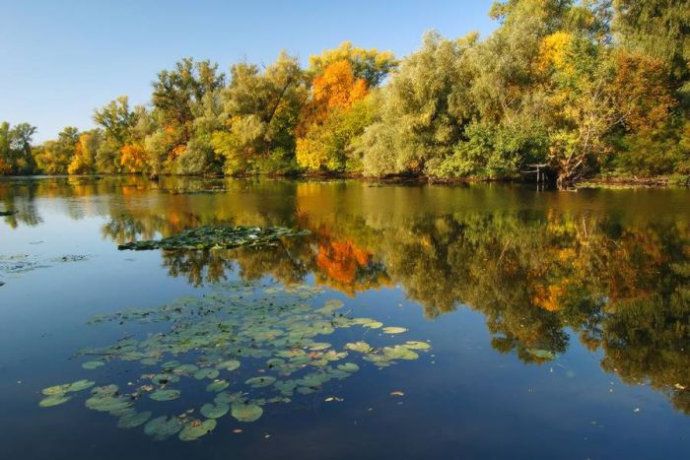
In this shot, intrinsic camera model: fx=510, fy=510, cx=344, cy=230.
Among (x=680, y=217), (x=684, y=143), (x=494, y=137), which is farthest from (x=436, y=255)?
(x=684, y=143)

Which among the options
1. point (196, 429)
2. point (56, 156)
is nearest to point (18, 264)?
point (196, 429)

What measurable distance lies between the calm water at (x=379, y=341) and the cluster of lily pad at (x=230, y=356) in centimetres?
5

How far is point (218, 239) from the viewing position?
1527cm

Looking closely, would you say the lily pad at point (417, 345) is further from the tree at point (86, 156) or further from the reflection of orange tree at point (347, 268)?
the tree at point (86, 156)

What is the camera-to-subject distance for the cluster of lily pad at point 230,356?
17.8 feet

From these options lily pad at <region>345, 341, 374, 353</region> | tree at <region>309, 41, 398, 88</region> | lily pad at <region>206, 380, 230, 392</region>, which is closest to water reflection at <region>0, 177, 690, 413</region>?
lily pad at <region>345, 341, 374, 353</region>

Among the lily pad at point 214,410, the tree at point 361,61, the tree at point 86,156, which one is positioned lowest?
the lily pad at point 214,410

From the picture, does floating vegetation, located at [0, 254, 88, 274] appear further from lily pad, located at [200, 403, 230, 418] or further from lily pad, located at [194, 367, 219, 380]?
lily pad, located at [200, 403, 230, 418]

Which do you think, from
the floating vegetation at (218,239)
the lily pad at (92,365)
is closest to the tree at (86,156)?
the floating vegetation at (218,239)

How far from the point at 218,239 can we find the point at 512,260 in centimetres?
839

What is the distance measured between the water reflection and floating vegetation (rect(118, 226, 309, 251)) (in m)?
0.72

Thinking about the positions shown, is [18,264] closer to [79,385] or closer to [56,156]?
[79,385]

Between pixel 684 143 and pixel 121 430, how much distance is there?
1407 inches

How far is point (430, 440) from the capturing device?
16.0 feet
